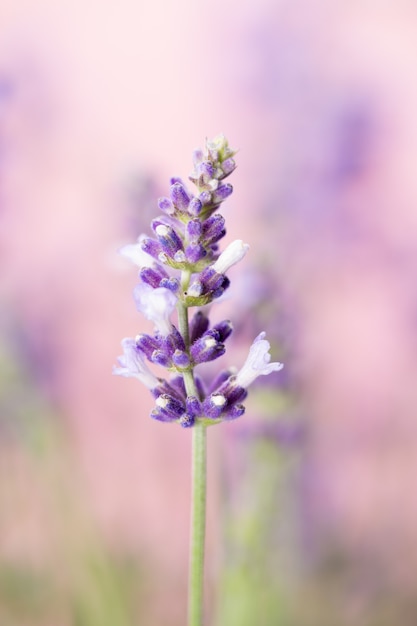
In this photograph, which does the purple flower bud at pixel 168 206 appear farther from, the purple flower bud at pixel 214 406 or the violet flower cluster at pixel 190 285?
the purple flower bud at pixel 214 406

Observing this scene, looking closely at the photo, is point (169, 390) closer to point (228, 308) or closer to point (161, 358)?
point (161, 358)

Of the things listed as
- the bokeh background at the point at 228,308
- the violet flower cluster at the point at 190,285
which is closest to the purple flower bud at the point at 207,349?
the violet flower cluster at the point at 190,285

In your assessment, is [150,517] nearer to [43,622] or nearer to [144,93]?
[43,622]

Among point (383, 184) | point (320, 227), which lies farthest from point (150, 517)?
point (383, 184)

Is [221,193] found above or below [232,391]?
above

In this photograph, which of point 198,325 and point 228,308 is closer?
point 198,325

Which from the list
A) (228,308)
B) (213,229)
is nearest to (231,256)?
(213,229)
